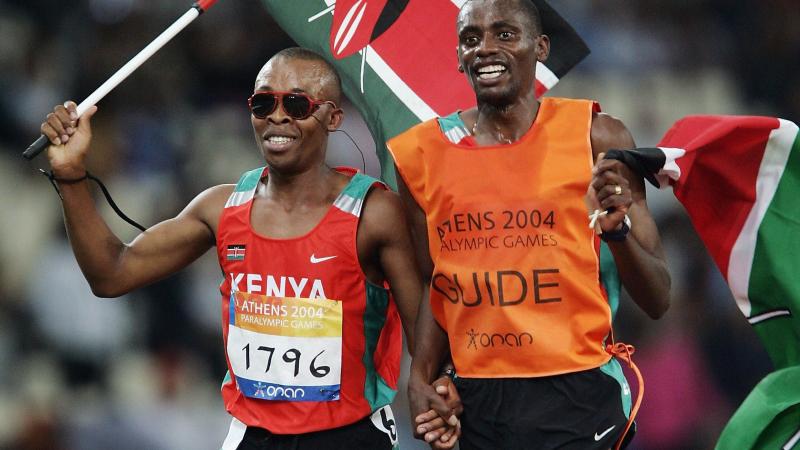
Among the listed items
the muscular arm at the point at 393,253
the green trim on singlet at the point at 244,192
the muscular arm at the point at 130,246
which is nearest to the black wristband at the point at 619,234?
the muscular arm at the point at 393,253

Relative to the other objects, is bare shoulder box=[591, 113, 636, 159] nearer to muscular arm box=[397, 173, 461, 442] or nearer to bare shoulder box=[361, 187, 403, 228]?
muscular arm box=[397, 173, 461, 442]

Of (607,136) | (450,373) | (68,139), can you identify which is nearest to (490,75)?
(607,136)

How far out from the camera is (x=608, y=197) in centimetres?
349

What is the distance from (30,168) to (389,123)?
11.4ft

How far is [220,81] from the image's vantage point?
7980mm

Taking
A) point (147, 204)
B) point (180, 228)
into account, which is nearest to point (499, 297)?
point (180, 228)

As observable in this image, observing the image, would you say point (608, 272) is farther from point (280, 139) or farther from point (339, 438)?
point (280, 139)

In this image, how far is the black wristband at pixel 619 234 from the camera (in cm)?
356

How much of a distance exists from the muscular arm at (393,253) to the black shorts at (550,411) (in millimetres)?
437

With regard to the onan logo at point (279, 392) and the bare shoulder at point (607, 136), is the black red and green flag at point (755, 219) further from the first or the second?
the onan logo at point (279, 392)

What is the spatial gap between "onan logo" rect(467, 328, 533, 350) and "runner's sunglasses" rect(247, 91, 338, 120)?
0.95 meters

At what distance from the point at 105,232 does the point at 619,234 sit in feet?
5.69

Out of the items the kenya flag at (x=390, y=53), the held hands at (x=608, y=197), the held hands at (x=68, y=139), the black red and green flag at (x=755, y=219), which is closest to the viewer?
the held hands at (x=608, y=197)

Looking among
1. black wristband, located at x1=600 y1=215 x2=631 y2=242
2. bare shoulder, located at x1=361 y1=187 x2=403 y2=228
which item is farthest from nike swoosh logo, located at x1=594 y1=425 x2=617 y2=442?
bare shoulder, located at x1=361 y1=187 x2=403 y2=228
